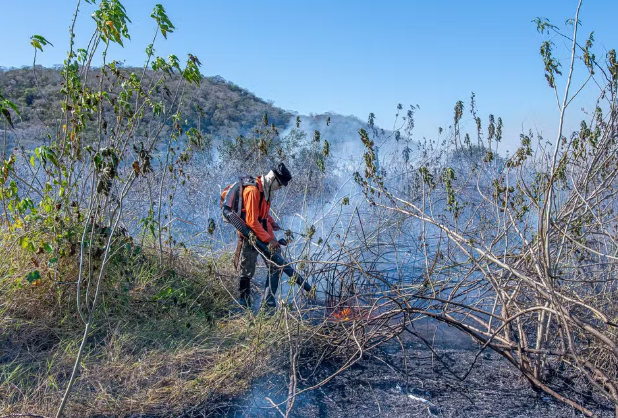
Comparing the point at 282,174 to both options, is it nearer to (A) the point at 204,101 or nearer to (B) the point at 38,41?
(B) the point at 38,41

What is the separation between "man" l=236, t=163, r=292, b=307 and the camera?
4.20m

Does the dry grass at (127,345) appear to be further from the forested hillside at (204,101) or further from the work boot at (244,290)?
the forested hillside at (204,101)

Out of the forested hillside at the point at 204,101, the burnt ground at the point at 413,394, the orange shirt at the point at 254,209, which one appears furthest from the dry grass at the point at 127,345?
the forested hillside at the point at 204,101

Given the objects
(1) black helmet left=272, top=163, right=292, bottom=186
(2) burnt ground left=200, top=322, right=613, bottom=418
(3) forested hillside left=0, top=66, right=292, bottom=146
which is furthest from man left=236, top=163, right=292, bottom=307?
(3) forested hillside left=0, top=66, right=292, bottom=146

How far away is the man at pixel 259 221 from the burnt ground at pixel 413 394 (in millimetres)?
1146

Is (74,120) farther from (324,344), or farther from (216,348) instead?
(324,344)

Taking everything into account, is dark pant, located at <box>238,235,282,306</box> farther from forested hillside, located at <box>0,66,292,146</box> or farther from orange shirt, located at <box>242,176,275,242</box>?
forested hillside, located at <box>0,66,292,146</box>

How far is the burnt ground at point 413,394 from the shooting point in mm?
2873

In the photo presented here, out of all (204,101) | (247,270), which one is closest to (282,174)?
(247,270)

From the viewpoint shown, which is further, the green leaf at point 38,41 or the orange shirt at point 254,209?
the orange shirt at point 254,209

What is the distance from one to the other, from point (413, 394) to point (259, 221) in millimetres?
1957

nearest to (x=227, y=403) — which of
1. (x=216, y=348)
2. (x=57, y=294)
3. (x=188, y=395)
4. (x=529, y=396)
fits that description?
(x=188, y=395)

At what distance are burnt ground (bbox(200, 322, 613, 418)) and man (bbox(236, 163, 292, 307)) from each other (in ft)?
3.76

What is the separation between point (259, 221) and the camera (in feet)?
14.1
